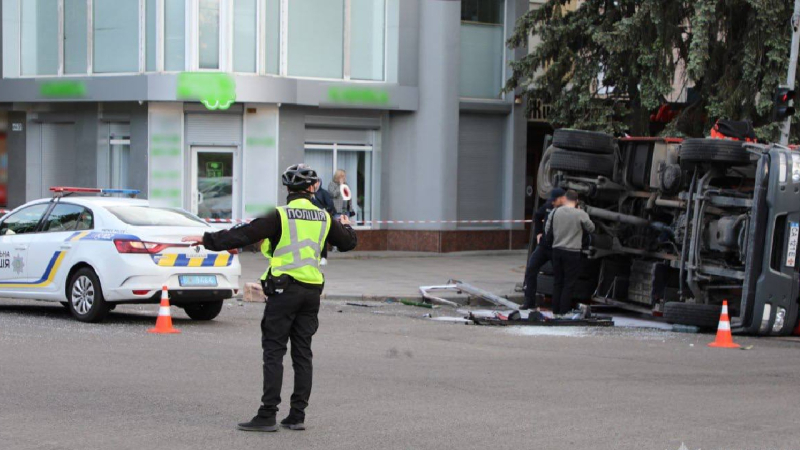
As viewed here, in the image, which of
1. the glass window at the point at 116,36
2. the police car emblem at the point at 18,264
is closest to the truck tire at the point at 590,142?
the police car emblem at the point at 18,264

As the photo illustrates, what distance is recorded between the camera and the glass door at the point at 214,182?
24516 mm

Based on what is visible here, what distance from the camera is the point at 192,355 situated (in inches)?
434

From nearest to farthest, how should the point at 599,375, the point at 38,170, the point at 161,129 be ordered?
the point at 599,375, the point at 161,129, the point at 38,170

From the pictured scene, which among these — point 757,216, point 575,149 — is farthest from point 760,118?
point 757,216

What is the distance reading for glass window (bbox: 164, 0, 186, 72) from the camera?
77.8 feet

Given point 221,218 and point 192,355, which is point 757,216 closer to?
point 192,355

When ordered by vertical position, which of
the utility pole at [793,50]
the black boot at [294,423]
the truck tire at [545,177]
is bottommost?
the black boot at [294,423]

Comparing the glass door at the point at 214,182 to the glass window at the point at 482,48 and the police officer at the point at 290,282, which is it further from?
the police officer at the point at 290,282

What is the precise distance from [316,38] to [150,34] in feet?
11.2

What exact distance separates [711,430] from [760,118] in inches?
578

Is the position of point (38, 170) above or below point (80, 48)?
below

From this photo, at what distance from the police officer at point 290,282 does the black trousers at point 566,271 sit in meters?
8.10

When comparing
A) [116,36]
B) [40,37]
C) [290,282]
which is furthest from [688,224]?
[40,37]

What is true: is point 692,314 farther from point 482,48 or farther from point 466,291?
point 482,48
